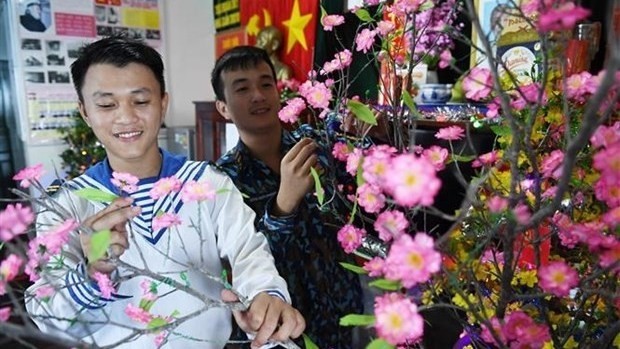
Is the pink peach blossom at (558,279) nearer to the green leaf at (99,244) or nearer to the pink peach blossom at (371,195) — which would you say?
the pink peach blossom at (371,195)

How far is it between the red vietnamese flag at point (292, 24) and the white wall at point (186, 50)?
2.92 feet

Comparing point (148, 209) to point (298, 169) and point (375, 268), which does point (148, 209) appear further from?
point (375, 268)

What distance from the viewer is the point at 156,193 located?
52 centimetres

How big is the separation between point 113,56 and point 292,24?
1.89 m

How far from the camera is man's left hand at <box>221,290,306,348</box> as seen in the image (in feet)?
1.77

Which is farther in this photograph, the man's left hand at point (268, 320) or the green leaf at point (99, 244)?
the man's left hand at point (268, 320)

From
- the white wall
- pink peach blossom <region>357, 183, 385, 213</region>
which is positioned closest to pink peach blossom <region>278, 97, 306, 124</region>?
pink peach blossom <region>357, 183, 385, 213</region>

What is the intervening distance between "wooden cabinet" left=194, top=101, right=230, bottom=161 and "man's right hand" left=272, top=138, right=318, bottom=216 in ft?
6.18

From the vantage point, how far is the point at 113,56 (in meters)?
0.79

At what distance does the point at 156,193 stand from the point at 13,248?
6.1 inches

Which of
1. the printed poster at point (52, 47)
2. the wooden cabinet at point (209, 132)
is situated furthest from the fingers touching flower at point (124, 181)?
the printed poster at point (52, 47)

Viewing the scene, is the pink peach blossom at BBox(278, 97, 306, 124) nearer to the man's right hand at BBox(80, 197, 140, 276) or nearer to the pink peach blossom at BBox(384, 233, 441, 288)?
the man's right hand at BBox(80, 197, 140, 276)

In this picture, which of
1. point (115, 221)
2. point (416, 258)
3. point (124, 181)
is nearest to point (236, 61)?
point (124, 181)

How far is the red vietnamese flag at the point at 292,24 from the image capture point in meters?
2.38
